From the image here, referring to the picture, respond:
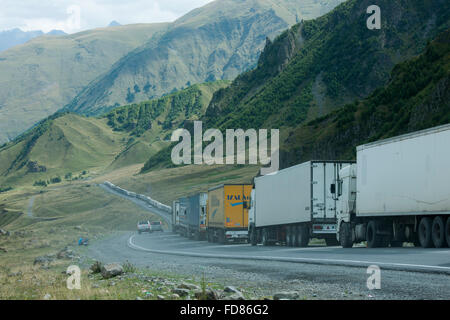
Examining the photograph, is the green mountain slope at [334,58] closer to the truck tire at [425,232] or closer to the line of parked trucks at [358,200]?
the line of parked trucks at [358,200]

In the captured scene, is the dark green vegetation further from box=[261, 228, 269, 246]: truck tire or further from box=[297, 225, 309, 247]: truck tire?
box=[297, 225, 309, 247]: truck tire

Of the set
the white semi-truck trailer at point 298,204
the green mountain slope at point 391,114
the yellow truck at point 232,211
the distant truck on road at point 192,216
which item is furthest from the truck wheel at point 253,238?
the green mountain slope at point 391,114

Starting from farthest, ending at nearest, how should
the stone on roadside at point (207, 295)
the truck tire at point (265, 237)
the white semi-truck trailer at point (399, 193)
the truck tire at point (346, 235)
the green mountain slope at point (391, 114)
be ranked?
the green mountain slope at point (391, 114)
the truck tire at point (265, 237)
the truck tire at point (346, 235)
the white semi-truck trailer at point (399, 193)
the stone on roadside at point (207, 295)

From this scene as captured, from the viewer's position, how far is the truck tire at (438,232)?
23656 millimetres

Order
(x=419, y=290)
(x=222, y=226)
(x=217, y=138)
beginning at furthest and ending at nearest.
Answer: (x=217, y=138), (x=222, y=226), (x=419, y=290)

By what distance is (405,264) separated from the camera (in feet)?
61.7

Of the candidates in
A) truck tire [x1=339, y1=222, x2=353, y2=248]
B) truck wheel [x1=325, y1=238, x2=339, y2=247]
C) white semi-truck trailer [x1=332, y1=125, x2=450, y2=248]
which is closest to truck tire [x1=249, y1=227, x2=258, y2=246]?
truck wheel [x1=325, y1=238, x2=339, y2=247]

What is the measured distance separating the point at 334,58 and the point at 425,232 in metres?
118

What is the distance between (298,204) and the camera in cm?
3391

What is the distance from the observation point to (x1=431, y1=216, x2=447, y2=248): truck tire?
23656 mm

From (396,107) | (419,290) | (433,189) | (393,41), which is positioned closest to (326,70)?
(393,41)

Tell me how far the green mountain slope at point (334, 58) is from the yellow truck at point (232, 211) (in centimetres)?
8268
